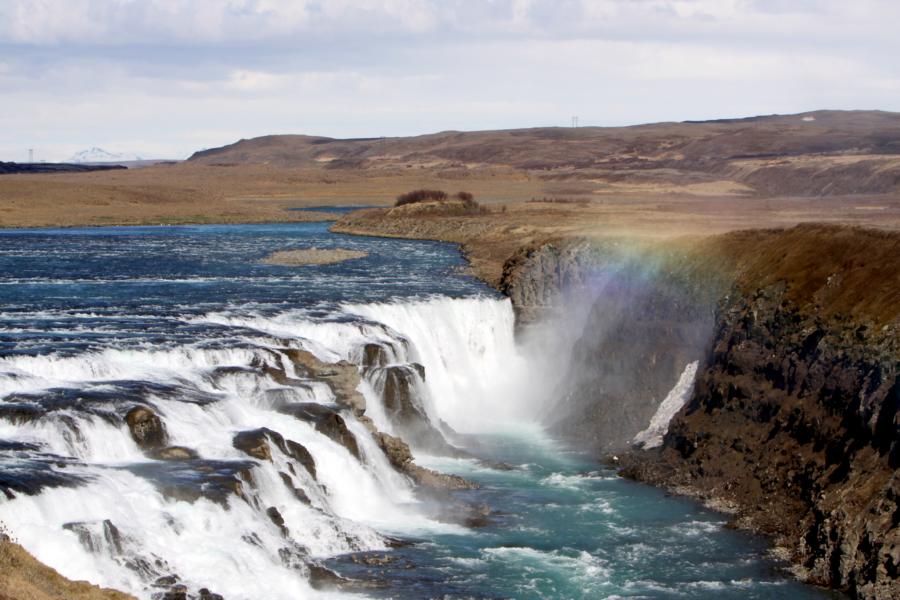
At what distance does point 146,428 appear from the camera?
2722 cm

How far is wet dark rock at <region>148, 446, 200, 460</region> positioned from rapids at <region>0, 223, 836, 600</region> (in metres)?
0.11

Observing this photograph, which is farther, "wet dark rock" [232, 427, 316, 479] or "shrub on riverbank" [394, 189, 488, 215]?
"shrub on riverbank" [394, 189, 488, 215]

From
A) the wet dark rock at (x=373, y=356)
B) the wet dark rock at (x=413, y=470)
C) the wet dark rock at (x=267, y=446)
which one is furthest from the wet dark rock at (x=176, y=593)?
the wet dark rock at (x=373, y=356)

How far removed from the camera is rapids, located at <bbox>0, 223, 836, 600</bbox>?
23406 mm

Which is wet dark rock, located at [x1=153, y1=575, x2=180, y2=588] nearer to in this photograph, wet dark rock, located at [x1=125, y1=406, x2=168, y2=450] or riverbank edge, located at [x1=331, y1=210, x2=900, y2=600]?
wet dark rock, located at [x1=125, y1=406, x2=168, y2=450]

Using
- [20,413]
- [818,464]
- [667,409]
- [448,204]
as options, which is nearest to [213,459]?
[20,413]

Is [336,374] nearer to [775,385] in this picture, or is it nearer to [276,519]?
[276,519]

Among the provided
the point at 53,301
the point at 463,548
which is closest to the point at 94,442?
the point at 463,548

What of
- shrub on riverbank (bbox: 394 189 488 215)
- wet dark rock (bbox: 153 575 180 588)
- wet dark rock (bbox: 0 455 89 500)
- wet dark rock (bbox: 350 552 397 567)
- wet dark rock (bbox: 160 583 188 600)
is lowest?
wet dark rock (bbox: 350 552 397 567)

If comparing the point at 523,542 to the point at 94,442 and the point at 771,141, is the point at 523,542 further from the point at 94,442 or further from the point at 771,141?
the point at 771,141

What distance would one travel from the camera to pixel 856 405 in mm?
29578

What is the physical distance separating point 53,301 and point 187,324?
864cm

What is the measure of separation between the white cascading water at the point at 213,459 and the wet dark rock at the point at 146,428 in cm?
25

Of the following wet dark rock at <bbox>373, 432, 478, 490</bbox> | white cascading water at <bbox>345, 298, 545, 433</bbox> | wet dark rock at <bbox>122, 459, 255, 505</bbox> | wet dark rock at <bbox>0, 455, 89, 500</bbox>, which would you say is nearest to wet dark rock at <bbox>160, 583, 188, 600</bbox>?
wet dark rock at <bbox>122, 459, 255, 505</bbox>
